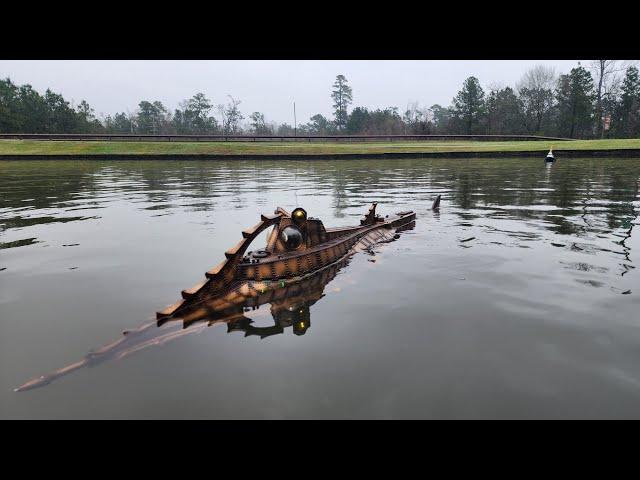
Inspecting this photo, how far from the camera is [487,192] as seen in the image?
83.0 ft

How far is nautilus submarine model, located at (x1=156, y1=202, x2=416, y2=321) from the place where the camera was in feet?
25.3

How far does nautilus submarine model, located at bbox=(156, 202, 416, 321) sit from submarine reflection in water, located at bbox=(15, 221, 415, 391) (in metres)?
0.06

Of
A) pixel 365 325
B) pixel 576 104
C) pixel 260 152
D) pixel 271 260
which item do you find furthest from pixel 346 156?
pixel 576 104

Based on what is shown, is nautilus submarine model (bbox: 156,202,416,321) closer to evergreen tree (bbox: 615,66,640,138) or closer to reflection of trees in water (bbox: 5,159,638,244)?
reflection of trees in water (bbox: 5,159,638,244)

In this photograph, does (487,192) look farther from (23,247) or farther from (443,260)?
(23,247)

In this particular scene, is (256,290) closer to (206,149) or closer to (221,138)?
(206,149)

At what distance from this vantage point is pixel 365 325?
24.8 feet

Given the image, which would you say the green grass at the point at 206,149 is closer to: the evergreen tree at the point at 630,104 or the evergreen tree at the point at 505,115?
the evergreen tree at the point at 630,104

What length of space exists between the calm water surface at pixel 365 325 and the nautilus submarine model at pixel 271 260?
25.3 inches

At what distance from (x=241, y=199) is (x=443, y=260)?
1490 centimetres

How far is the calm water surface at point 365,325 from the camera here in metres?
5.30

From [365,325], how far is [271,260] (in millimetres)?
2699
